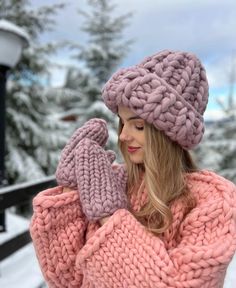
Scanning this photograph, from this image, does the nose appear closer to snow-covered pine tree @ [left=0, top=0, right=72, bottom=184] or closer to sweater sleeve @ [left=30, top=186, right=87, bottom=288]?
sweater sleeve @ [left=30, top=186, right=87, bottom=288]

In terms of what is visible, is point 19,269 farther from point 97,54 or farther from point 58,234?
point 97,54

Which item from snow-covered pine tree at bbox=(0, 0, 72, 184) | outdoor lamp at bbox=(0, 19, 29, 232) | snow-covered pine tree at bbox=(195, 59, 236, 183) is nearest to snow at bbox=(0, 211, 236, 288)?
outdoor lamp at bbox=(0, 19, 29, 232)

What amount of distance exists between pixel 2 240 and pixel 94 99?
9474 mm

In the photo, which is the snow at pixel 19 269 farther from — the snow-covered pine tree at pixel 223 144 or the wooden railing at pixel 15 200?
the snow-covered pine tree at pixel 223 144

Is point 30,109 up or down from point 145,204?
down

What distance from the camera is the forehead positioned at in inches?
47.8

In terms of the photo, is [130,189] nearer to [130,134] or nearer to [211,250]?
[130,134]

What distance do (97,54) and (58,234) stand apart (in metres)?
11.7

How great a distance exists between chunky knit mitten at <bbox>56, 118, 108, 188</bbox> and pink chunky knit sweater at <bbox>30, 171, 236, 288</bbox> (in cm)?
5

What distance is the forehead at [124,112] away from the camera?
3.98ft

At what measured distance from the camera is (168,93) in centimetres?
112

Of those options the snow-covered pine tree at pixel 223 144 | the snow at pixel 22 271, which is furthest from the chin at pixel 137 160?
the snow-covered pine tree at pixel 223 144

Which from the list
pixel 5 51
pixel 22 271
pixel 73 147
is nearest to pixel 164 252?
pixel 73 147

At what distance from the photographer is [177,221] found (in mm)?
1177
